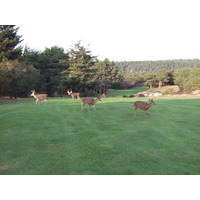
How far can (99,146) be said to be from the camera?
252 inches

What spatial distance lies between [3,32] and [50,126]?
1003 inches

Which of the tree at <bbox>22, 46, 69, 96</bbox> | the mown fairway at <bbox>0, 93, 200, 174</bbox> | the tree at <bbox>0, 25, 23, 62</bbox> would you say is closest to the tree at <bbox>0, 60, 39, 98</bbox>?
the tree at <bbox>0, 25, 23, 62</bbox>

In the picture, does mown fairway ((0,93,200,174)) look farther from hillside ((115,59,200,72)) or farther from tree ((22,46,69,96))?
hillside ((115,59,200,72))

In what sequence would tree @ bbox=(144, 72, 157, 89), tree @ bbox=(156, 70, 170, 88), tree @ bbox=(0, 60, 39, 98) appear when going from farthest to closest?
tree @ bbox=(144, 72, 157, 89), tree @ bbox=(156, 70, 170, 88), tree @ bbox=(0, 60, 39, 98)

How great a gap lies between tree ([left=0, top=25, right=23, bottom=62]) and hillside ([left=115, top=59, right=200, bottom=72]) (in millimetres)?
83364

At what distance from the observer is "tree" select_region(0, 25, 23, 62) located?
1171 inches

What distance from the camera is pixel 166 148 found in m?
6.34

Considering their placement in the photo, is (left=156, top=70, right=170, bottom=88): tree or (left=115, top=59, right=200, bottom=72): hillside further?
(left=115, top=59, right=200, bottom=72): hillside

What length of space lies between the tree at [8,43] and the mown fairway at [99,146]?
22.0 meters

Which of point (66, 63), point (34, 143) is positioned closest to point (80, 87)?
point (66, 63)

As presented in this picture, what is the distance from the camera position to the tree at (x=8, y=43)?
2973 centimetres

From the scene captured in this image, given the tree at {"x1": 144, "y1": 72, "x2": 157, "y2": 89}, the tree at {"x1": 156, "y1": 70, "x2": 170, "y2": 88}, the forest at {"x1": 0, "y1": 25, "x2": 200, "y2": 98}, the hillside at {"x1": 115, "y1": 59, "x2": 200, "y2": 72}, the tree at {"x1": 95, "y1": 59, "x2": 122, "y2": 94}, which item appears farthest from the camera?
the hillside at {"x1": 115, "y1": 59, "x2": 200, "y2": 72}
